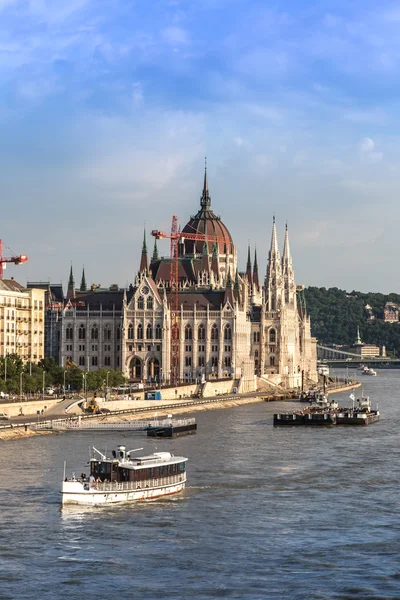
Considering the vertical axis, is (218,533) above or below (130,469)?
below

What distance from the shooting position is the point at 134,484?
3019 inches

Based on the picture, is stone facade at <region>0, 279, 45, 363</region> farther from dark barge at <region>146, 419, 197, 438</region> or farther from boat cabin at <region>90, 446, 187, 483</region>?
boat cabin at <region>90, 446, 187, 483</region>

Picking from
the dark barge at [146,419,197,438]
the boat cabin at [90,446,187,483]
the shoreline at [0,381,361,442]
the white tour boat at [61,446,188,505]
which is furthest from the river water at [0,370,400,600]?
the dark barge at [146,419,197,438]

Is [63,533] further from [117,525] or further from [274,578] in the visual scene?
[274,578]

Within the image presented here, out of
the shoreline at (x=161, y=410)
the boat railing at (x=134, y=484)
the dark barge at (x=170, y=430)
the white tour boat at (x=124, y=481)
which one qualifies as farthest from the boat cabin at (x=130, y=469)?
the dark barge at (x=170, y=430)

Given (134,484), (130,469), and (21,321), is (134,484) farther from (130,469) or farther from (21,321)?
(21,321)

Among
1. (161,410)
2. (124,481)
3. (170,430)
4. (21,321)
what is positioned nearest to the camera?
(124,481)

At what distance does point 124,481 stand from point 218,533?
1193cm

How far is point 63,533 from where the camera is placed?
65750 millimetres

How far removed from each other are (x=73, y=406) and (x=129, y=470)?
64.2 m

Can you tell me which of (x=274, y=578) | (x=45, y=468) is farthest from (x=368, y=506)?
(x=45, y=468)

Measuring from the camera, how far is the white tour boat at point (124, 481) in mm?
73938

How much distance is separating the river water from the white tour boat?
1.11 m

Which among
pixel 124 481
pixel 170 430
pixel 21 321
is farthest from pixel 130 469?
pixel 21 321
